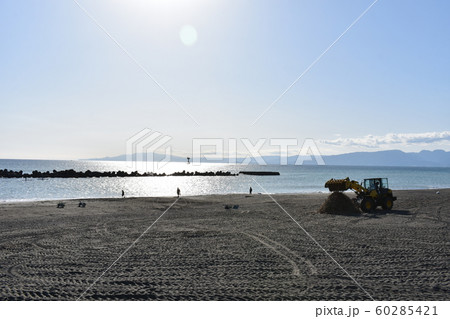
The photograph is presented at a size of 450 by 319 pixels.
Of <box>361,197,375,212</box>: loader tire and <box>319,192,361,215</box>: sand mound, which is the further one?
<box>361,197,375,212</box>: loader tire

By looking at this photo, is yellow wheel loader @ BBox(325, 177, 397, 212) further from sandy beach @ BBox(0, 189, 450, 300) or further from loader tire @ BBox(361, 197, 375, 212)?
sandy beach @ BBox(0, 189, 450, 300)

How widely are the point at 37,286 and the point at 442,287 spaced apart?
33.9 ft

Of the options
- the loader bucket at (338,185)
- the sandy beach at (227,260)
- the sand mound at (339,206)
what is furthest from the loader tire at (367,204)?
the sandy beach at (227,260)

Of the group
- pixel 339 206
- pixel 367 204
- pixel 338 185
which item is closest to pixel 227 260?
pixel 338 185

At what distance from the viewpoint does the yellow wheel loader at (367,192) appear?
2352cm

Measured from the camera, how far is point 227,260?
11.4 metres

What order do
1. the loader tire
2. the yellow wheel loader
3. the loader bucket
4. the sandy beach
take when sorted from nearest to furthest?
the sandy beach, the loader bucket, the yellow wheel loader, the loader tire

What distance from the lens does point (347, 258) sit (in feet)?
38.3

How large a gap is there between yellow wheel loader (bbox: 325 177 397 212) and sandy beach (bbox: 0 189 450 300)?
375 cm

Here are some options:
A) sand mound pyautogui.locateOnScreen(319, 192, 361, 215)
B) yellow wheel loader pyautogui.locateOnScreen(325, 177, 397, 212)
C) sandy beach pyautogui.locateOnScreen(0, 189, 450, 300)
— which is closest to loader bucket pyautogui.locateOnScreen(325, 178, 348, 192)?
yellow wheel loader pyautogui.locateOnScreen(325, 177, 397, 212)

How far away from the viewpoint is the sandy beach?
27.4 feet

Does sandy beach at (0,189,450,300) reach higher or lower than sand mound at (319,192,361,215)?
lower
